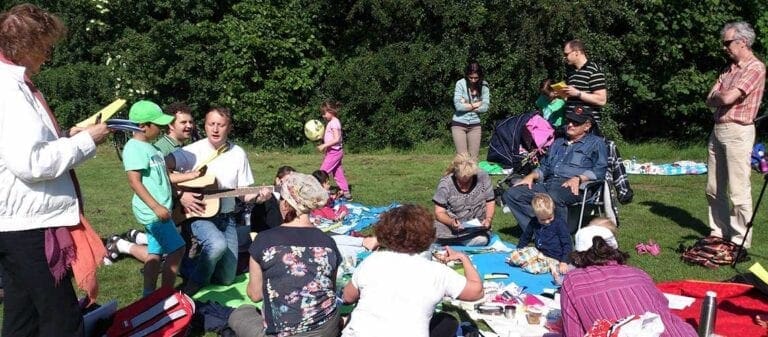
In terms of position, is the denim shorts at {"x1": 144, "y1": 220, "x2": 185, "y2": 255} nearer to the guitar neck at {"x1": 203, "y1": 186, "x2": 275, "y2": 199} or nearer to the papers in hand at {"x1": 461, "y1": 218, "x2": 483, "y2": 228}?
the guitar neck at {"x1": 203, "y1": 186, "x2": 275, "y2": 199}

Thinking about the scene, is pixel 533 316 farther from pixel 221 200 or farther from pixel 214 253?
pixel 221 200

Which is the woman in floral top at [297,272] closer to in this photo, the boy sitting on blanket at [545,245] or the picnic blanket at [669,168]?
the boy sitting on blanket at [545,245]

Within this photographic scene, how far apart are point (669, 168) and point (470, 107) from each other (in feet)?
11.7

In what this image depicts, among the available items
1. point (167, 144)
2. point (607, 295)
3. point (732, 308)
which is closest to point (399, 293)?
point (607, 295)

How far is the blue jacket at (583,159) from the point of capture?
6.70m

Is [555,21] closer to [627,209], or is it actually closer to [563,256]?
[627,209]

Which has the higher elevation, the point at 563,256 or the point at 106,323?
the point at 106,323

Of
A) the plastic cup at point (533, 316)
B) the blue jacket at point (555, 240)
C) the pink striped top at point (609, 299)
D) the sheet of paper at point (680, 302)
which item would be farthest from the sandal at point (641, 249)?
the pink striped top at point (609, 299)

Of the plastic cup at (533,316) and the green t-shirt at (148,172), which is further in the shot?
the plastic cup at (533,316)

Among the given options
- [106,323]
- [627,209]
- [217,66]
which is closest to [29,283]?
[106,323]

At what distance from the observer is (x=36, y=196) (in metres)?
3.00

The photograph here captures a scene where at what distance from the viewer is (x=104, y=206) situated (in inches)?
346

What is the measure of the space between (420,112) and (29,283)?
12120 millimetres

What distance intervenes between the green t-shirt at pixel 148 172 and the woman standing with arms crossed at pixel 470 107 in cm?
547
